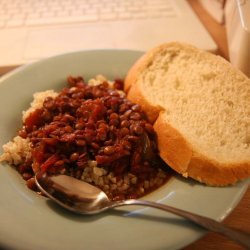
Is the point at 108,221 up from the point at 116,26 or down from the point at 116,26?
down

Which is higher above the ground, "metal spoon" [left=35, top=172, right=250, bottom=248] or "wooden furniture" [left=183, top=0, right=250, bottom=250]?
"metal spoon" [left=35, top=172, right=250, bottom=248]

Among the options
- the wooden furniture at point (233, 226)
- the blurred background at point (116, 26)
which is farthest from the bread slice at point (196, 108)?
the blurred background at point (116, 26)

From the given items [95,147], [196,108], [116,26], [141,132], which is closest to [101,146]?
[95,147]

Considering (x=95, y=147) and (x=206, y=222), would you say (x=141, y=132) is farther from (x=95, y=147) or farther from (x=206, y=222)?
(x=206, y=222)

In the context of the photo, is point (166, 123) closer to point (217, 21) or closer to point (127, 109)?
point (127, 109)

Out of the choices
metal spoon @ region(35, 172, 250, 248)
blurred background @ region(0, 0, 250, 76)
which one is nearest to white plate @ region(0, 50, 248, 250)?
metal spoon @ region(35, 172, 250, 248)

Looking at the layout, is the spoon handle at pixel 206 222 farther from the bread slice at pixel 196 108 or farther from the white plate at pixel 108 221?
the bread slice at pixel 196 108

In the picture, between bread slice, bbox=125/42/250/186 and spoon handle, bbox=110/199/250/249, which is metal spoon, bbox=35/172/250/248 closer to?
spoon handle, bbox=110/199/250/249
